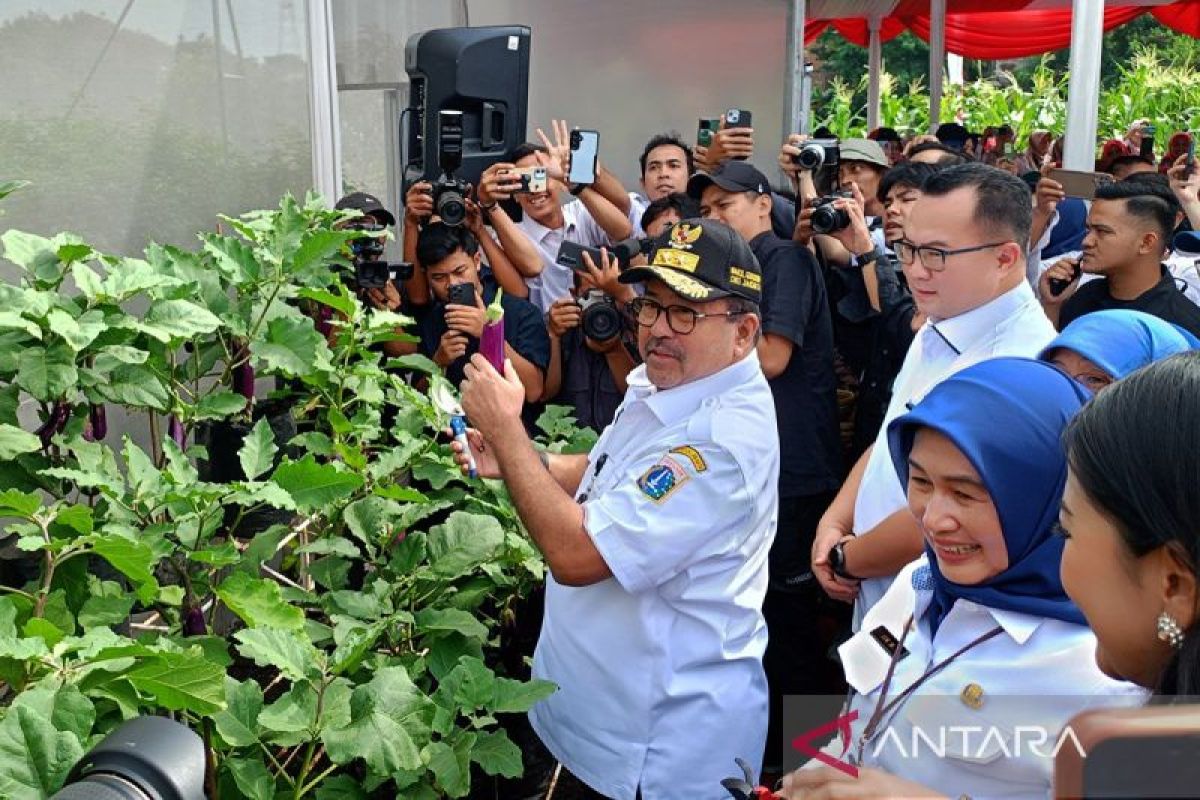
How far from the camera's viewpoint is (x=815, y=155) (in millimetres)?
4289

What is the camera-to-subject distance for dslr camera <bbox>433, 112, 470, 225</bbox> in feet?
12.0

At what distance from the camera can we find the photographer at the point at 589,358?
361cm

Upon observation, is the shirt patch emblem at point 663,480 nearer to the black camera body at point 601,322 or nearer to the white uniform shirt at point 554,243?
the black camera body at point 601,322

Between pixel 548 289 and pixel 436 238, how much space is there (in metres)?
0.94

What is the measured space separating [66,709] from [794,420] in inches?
99.2

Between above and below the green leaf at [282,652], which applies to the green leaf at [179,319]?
above

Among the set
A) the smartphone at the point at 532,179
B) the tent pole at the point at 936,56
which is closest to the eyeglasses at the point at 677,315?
the smartphone at the point at 532,179

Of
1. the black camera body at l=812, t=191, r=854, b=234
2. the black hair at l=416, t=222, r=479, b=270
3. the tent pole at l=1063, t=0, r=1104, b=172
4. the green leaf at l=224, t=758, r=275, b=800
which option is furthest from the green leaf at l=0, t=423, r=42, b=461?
the tent pole at l=1063, t=0, r=1104, b=172

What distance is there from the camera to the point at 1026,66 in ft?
107

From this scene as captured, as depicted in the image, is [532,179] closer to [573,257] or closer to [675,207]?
[675,207]

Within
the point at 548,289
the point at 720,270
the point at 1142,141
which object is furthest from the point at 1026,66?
the point at 720,270

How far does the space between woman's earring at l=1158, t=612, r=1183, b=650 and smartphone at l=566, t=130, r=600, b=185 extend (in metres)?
3.69

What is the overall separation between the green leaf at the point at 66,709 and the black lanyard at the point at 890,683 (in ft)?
2.85

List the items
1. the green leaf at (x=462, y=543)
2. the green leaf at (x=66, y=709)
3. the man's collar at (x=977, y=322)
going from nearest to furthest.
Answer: the green leaf at (x=66, y=709)
the green leaf at (x=462, y=543)
the man's collar at (x=977, y=322)
